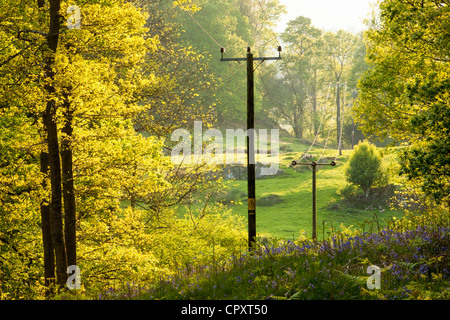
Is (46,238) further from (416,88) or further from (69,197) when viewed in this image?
(416,88)

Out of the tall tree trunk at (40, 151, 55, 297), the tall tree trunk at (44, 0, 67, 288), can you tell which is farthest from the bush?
the tall tree trunk at (44, 0, 67, 288)

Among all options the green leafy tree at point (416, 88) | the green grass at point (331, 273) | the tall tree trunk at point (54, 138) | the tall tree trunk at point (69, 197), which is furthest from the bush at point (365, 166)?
the tall tree trunk at point (54, 138)

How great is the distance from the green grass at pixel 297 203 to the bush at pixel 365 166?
266cm

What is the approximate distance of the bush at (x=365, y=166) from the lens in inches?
1646

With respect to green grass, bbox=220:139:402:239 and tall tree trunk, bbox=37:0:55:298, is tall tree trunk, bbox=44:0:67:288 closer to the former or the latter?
tall tree trunk, bbox=37:0:55:298

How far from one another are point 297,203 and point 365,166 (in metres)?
7.83

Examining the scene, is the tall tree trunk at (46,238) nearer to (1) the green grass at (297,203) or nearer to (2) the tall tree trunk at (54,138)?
(2) the tall tree trunk at (54,138)

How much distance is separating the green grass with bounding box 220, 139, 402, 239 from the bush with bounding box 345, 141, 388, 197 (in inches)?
105

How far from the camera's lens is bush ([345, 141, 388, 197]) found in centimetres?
4181

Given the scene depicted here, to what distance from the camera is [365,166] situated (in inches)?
1663

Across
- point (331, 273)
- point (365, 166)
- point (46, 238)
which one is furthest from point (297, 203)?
point (331, 273)
